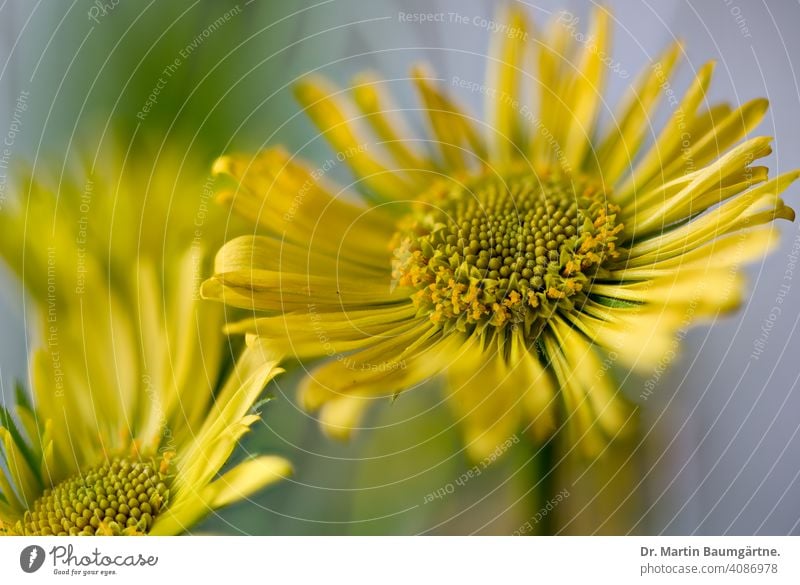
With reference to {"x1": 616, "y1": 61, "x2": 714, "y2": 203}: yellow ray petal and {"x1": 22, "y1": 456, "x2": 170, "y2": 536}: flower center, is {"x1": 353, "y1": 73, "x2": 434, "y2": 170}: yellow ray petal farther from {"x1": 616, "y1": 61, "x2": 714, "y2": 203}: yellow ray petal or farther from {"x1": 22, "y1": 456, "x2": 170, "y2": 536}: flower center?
{"x1": 22, "y1": 456, "x2": 170, "y2": 536}: flower center
